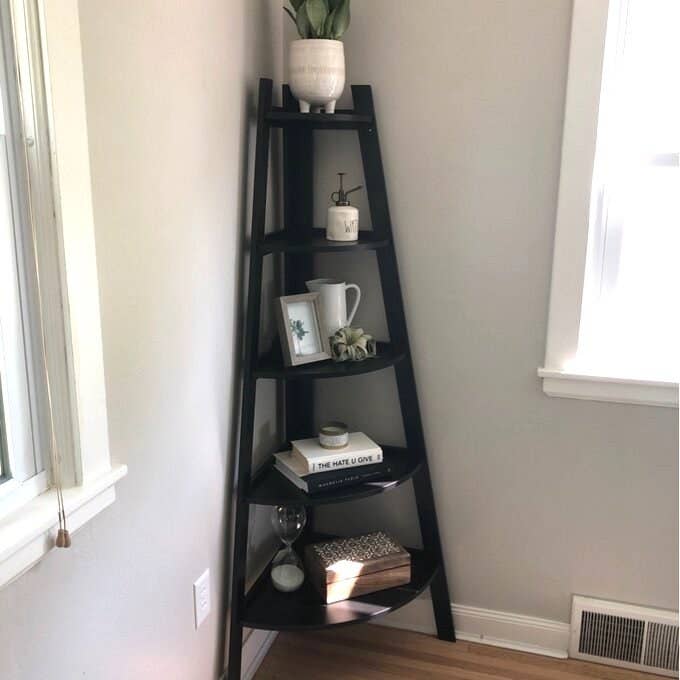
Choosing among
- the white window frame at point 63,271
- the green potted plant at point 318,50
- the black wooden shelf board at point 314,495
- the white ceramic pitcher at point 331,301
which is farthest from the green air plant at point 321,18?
the black wooden shelf board at point 314,495

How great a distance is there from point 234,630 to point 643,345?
48.1 inches

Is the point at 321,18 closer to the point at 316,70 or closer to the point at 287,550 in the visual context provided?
the point at 316,70

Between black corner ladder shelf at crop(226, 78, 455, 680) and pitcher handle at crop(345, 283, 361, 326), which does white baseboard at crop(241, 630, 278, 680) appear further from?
pitcher handle at crop(345, 283, 361, 326)

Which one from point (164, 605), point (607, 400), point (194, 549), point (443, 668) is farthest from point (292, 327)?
point (443, 668)

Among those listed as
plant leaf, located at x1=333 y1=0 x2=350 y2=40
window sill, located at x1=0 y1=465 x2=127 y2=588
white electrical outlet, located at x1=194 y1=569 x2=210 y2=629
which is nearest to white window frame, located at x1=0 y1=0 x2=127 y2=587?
window sill, located at x1=0 y1=465 x2=127 y2=588

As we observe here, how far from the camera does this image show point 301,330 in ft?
5.68

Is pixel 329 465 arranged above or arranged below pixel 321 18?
below

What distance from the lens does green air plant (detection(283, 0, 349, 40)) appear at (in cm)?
161

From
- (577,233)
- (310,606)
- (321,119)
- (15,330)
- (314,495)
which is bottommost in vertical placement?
(310,606)

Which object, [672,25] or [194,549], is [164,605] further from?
[672,25]

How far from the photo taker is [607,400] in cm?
180

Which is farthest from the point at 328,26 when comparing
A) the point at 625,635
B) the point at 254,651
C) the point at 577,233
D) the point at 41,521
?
the point at 625,635

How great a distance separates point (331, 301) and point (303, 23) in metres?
0.64

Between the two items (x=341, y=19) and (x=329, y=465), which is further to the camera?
(x=329, y=465)
